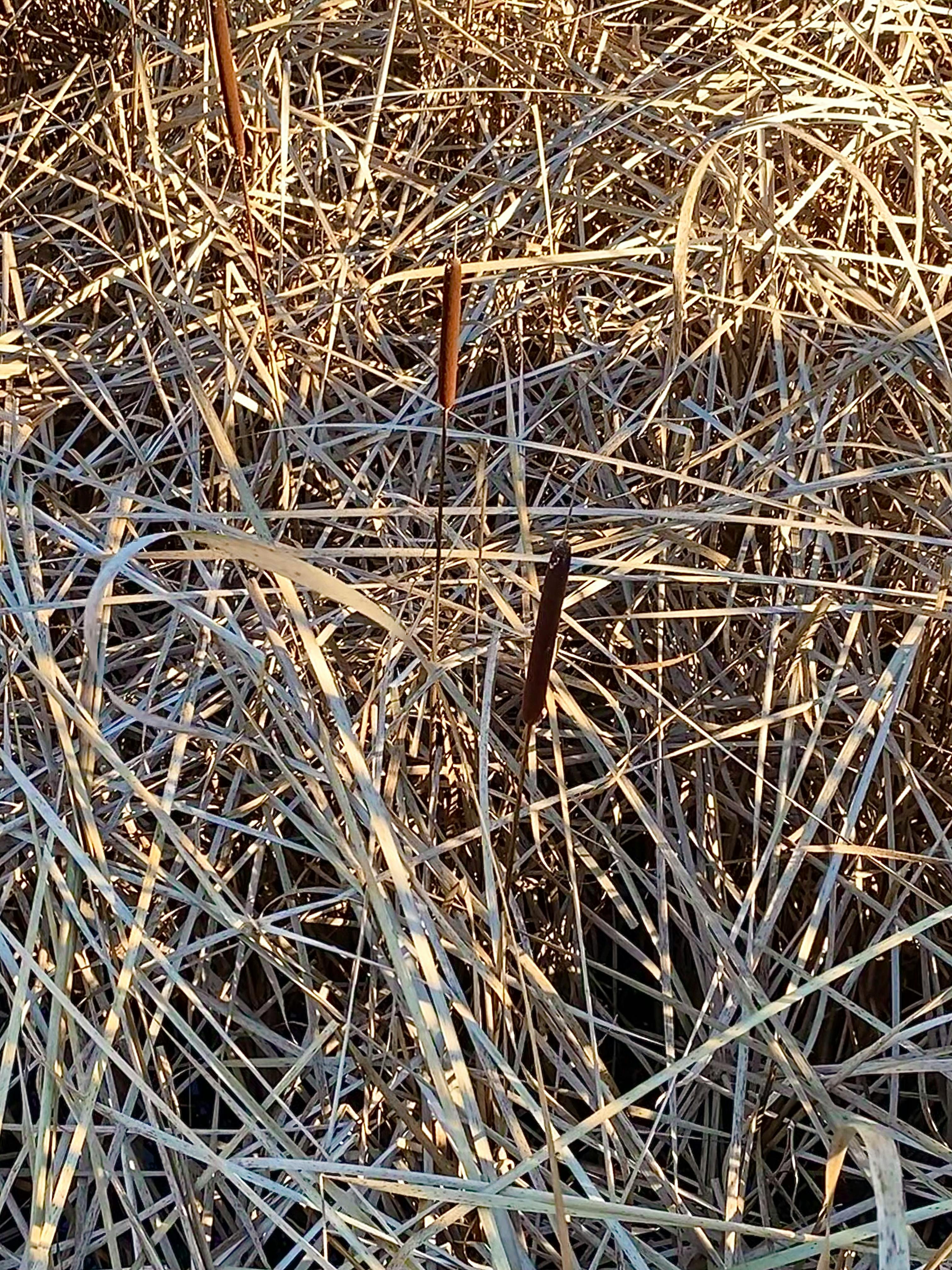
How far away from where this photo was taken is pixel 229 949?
0.80 metres

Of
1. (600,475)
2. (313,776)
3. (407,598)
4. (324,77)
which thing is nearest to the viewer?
(313,776)

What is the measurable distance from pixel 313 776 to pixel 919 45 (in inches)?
30.9

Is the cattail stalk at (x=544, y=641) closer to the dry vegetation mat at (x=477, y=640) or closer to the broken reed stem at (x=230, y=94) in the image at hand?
the dry vegetation mat at (x=477, y=640)

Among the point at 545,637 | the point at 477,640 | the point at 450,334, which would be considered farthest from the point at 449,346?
the point at 477,640

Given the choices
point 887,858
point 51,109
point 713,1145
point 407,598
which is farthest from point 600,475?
point 51,109

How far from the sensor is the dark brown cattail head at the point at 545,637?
473 mm

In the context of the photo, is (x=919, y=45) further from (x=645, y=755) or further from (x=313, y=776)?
(x=313, y=776)

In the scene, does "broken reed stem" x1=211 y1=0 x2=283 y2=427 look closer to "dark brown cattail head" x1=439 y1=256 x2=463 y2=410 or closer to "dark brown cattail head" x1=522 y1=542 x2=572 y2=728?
"dark brown cattail head" x1=439 y1=256 x2=463 y2=410

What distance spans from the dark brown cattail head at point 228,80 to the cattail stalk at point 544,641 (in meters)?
0.30

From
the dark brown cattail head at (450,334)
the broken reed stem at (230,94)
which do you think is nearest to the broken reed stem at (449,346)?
the dark brown cattail head at (450,334)

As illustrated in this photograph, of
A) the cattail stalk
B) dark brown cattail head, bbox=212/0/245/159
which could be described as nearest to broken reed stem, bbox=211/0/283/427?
dark brown cattail head, bbox=212/0/245/159

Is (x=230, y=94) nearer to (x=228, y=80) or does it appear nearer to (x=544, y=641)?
(x=228, y=80)

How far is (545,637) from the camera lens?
0.49 m

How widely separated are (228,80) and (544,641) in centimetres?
36
